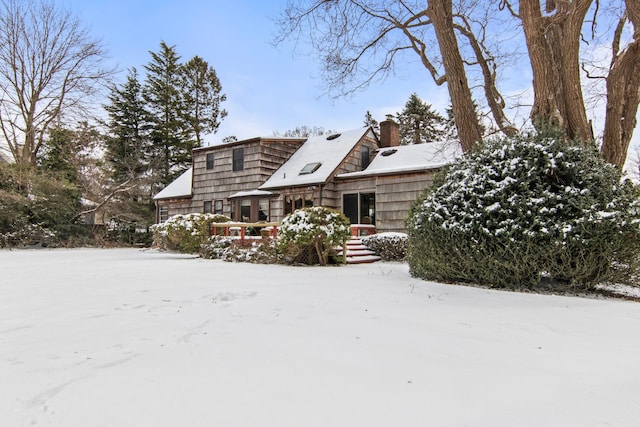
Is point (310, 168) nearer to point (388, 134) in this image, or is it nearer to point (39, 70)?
point (388, 134)

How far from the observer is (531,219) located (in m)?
4.98

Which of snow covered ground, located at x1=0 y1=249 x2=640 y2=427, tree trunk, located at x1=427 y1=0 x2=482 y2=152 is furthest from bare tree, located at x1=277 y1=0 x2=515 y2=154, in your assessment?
snow covered ground, located at x1=0 y1=249 x2=640 y2=427

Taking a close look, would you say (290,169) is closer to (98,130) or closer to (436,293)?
(436,293)

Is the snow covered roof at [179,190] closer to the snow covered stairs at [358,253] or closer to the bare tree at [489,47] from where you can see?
the snow covered stairs at [358,253]

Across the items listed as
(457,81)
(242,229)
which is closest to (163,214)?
(242,229)

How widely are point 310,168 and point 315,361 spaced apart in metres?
12.8

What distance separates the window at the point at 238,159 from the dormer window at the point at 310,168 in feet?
10.7

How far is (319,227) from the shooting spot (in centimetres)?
833

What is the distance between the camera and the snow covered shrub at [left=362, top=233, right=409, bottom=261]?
10391mm

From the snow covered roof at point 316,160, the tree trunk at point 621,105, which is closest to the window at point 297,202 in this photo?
the snow covered roof at point 316,160

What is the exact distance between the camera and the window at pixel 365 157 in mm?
15242

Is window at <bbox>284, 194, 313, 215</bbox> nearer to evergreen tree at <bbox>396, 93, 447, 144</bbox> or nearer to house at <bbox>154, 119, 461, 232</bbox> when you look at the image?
house at <bbox>154, 119, 461, 232</bbox>

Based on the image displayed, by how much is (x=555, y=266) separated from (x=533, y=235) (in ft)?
1.83

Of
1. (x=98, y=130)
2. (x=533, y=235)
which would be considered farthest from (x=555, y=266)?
(x=98, y=130)
